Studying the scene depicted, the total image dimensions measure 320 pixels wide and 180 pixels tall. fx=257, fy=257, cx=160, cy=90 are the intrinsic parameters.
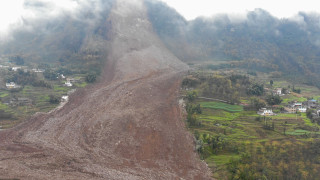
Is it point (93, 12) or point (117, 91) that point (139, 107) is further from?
point (93, 12)

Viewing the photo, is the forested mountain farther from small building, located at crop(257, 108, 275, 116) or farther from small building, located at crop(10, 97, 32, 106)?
small building, located at crop(257, 108, 275, 116)

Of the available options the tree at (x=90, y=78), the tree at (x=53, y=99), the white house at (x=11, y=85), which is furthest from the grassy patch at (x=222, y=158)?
the white house at (x=11, y=85)

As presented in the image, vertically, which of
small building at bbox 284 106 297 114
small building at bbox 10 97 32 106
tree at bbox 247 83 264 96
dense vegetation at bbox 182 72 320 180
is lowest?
dense vegetation at bbox 182 72 320 180

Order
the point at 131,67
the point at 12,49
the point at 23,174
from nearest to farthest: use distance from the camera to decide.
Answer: the point at 23,174
the point at 131,67
the point at 12,49

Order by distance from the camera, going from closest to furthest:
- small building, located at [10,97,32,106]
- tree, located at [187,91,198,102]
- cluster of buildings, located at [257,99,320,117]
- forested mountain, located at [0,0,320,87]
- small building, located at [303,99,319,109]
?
cluster of buildings, located at [257,99,320,117]
small building, located at [10,97,32,106]
small building, located at [303,99,319,109]
tree, located at [187,91,198,102]
forested mountain, located at [0,0,320,87]

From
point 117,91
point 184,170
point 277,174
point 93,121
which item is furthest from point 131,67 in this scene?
point 277,174

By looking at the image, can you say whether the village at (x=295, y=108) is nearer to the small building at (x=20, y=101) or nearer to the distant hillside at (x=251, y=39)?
the distant hillside at (x=251, y=39)

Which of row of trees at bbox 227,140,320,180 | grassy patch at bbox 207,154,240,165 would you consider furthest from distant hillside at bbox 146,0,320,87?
grassy patch at bbox 207,154,240,165
